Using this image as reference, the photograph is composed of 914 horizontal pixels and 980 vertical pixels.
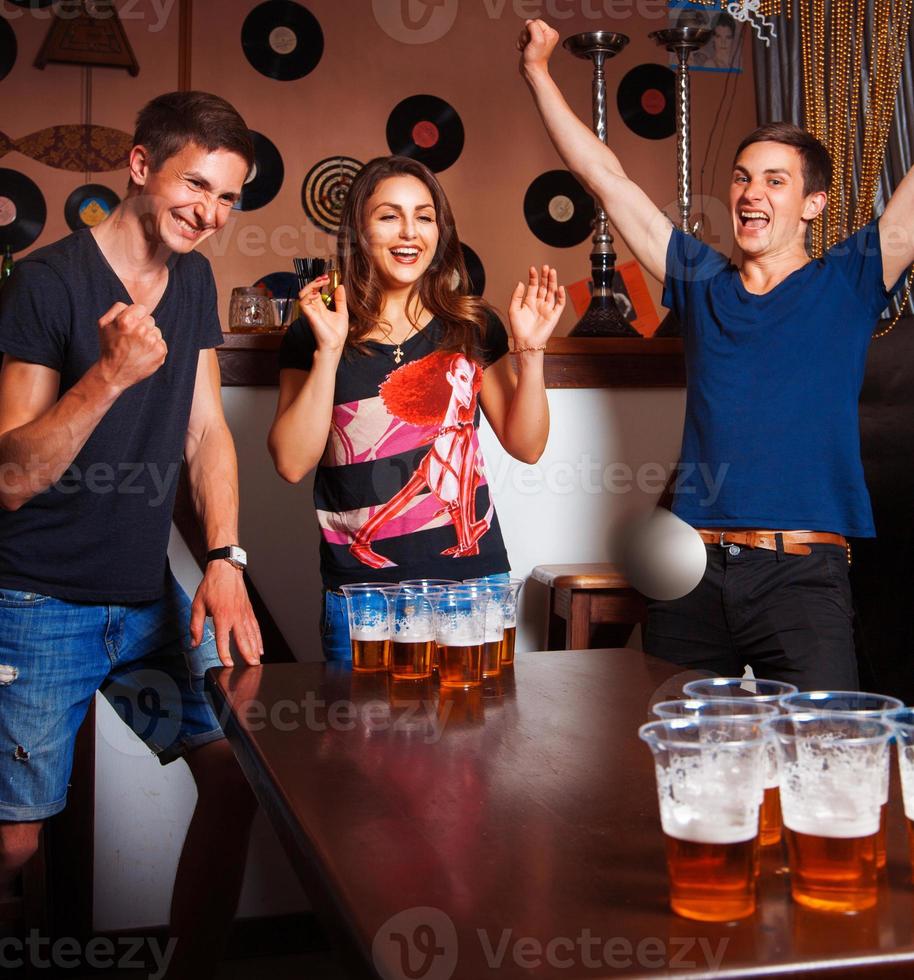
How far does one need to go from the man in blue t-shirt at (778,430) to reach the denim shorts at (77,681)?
2.80 feet

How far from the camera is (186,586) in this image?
252cm

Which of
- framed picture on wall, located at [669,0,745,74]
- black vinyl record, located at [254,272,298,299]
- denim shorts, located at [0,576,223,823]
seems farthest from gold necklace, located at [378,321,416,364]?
black vinyl record, located at [254,272,298,299]

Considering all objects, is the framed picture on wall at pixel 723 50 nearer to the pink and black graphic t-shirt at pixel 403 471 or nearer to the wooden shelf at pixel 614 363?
the wooden shelf at pixel 614 363

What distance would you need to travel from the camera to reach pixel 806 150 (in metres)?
2.13

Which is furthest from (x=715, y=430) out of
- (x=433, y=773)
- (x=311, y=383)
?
(x=433, y=773)

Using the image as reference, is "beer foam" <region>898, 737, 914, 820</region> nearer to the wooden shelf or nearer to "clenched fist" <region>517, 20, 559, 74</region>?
"clenched fist" <region>517, 20, 559, 74</region>

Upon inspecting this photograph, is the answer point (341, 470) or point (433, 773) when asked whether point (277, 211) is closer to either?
point (341, 470)

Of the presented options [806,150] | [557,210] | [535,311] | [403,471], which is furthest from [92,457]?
[557,210]

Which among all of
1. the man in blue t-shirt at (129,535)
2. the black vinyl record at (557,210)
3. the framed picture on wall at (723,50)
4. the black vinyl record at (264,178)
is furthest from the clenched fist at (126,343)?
the black vinyl record at (557,210)

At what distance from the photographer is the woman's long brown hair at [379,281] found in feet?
6.84

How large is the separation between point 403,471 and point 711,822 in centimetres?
128

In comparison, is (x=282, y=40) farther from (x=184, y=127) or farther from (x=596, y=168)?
(x=184, y=127)

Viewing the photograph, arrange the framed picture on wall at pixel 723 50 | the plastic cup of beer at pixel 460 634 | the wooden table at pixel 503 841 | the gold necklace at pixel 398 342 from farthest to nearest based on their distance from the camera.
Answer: the framed picture on wall at pixel 723 50 < the gold necklace at pixel 398 342 < the plastic cup of beer at pixel 460 634 < the wooden table at pixel 503 841

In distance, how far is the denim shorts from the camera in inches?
69.1
